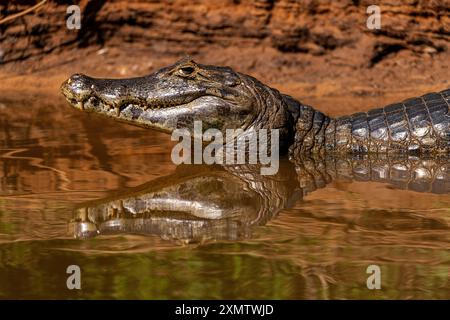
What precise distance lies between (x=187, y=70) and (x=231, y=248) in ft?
8.03

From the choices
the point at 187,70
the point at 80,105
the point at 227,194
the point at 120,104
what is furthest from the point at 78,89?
the point at 227,194

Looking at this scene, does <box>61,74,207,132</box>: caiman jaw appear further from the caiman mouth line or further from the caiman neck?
the caiman neck

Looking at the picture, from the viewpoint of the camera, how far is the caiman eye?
5.98m

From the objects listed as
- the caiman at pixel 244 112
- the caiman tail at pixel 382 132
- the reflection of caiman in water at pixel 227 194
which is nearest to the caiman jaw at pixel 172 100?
the caiman at pixel 244 112

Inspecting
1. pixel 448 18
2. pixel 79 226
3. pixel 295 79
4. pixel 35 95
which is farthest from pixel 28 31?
pixel 79 226

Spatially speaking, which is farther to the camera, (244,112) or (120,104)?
(244,112)

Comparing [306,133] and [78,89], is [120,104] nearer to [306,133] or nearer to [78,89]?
[78,89]

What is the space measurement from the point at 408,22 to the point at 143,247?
615 cm

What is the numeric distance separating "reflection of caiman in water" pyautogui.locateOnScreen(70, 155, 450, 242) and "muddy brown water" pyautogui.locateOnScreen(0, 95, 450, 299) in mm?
71

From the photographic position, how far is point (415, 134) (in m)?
6.30

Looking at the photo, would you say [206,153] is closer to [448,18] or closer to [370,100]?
[370,100]

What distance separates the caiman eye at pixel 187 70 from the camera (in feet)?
19.6

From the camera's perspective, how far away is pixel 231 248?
12.5ft

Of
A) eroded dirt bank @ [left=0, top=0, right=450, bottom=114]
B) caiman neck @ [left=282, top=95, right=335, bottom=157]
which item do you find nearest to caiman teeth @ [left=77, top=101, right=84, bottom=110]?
caiman neck @ [left=282, top=95, right=335, bottom=157]
